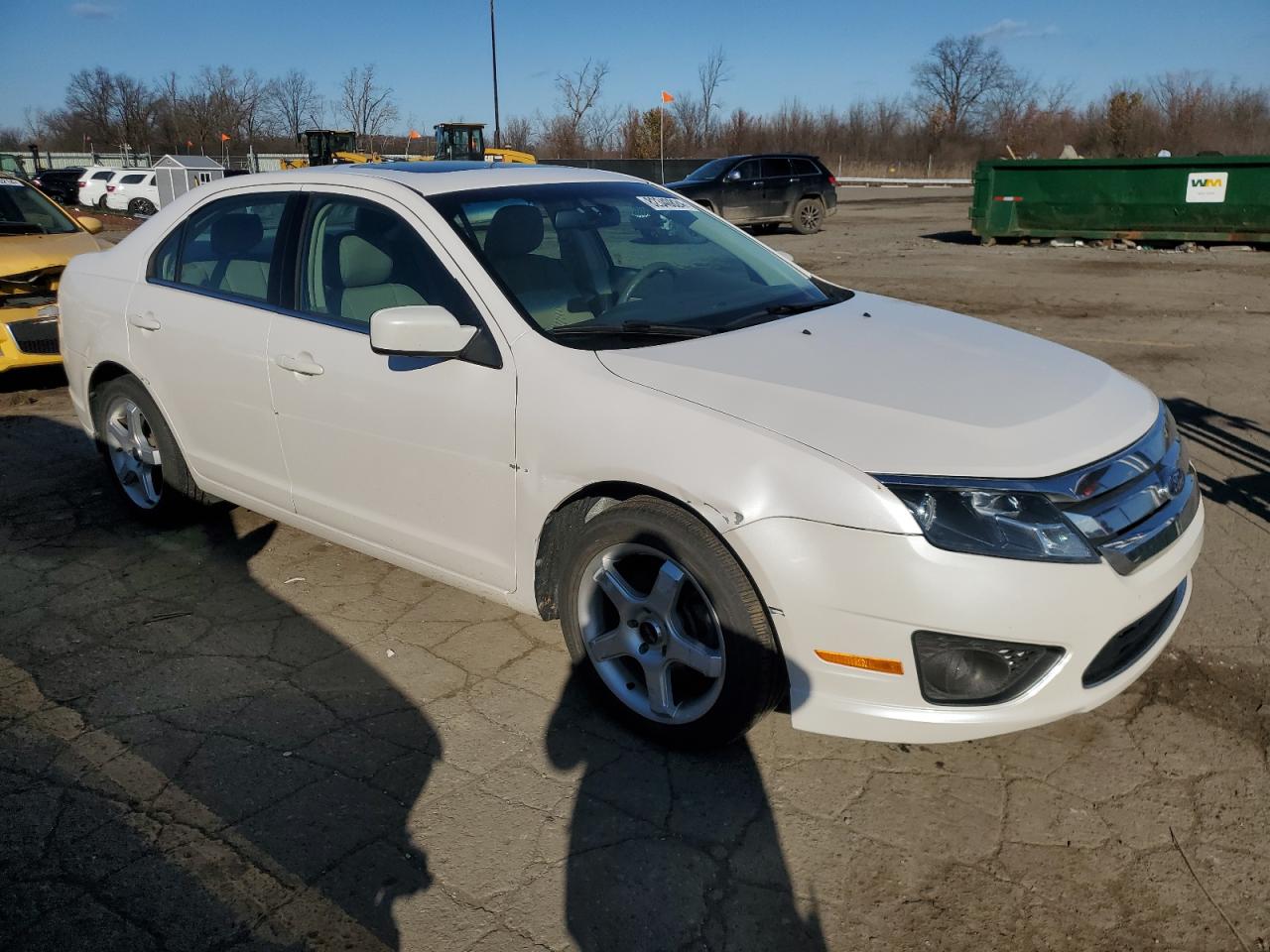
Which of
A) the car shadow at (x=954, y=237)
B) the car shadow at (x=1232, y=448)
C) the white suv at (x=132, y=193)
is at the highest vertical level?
the white suv at (x=132, y=193)

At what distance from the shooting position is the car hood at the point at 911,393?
2592 millimetres

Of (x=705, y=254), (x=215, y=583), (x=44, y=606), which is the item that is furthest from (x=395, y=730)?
(x=705, y=254)

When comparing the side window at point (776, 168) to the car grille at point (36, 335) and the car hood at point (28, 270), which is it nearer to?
the car hood at point (28, 270)

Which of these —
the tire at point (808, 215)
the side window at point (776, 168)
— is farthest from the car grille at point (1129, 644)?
the tire at point (808, 215)

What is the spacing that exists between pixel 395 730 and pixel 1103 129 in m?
60.5

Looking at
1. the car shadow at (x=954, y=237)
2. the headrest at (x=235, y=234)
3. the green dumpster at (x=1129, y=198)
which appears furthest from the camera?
the car shadow at (x=954, y=237)

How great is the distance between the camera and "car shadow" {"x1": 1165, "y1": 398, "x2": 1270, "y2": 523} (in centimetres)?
492

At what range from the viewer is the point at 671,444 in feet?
9.13

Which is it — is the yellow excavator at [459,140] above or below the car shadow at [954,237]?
above

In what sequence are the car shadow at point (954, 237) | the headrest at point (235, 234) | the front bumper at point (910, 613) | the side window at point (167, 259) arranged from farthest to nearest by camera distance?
the car shadow at point (954, 237) < the side window at point (167, 259) < the headrest at point (235, 234) < the front bumper at point (910, 613)

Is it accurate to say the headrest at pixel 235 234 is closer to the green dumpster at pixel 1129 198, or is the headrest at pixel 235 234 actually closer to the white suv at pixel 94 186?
the green dumpster at pixel 1129 198

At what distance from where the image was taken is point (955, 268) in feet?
47.9

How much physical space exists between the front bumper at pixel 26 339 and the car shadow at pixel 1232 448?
24.6ft

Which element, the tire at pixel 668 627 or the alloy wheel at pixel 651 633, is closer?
the tire at pixel 668 627
